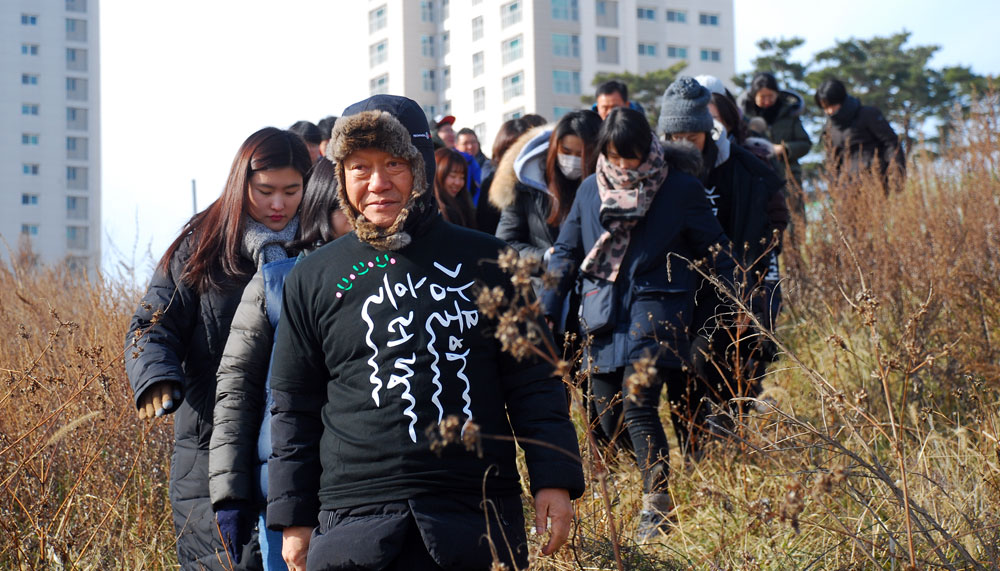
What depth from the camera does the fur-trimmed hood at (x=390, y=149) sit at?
243cm

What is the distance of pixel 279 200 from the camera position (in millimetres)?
3469

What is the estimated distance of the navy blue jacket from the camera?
4246 millimetres

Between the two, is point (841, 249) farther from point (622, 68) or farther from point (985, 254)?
point (622, 68)

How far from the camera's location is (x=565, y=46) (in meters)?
56.7

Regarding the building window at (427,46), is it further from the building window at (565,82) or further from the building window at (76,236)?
the building window at (76,236)

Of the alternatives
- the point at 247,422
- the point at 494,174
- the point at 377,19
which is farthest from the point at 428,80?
the point at 247,422

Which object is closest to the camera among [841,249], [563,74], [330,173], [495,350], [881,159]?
[495,350]

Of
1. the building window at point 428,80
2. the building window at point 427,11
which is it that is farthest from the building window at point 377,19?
the building window at point 428,80

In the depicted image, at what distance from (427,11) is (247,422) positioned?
6313 centimetres

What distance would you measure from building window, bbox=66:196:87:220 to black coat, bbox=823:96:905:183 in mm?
68065

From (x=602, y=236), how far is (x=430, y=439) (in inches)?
89.2

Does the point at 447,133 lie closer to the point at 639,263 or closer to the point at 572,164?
the point at 572,164

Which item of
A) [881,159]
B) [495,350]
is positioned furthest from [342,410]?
[881,159]

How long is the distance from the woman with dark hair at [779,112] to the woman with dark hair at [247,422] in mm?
5835
